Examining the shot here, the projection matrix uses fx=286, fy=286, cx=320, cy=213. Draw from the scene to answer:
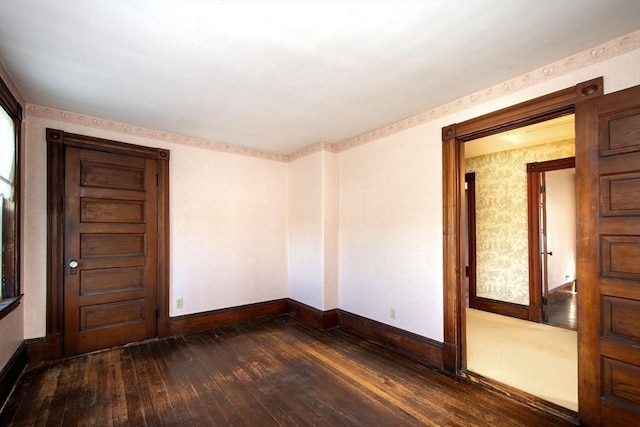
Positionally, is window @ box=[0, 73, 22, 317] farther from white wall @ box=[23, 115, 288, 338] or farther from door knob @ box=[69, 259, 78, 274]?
door knob @ box=[69, 259, 78, 274]

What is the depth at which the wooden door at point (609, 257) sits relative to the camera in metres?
1.77

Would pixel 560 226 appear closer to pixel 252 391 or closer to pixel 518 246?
pixel 518 246

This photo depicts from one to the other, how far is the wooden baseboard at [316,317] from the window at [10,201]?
304cm

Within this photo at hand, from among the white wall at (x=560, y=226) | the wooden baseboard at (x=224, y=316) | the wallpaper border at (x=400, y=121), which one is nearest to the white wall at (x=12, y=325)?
the wallpaper border at (x=400, y=121)

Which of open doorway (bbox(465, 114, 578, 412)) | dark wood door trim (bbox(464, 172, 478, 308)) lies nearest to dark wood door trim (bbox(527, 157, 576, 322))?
open doorway (bbox(465, 114, 578, 412))

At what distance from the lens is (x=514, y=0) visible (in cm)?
151

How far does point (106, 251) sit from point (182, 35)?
8.71 ft

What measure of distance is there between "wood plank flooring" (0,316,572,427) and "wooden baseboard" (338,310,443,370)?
12 centimetres

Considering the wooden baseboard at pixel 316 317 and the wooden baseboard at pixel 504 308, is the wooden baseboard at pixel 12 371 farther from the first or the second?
the wooden baseboard at pixel 504 308

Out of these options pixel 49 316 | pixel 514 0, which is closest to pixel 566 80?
pixel 514 0

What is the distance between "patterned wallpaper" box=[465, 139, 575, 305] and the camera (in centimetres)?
428

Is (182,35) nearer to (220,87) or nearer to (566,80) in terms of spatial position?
(220,87)

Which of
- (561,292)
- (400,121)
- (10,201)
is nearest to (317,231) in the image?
(400,121)

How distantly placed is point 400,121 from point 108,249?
3620 mm
